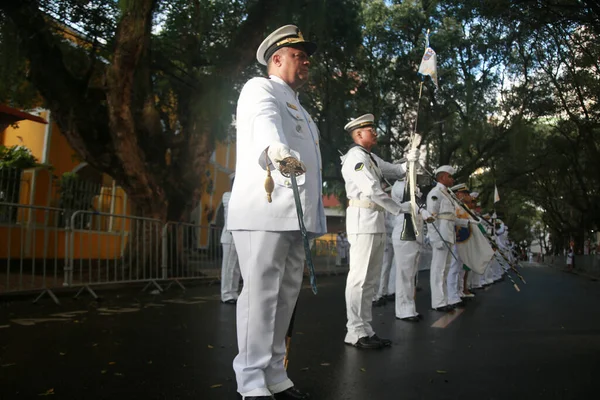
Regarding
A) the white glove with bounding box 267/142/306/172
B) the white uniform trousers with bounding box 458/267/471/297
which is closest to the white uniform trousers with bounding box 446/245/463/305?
the white uniform trousers with bounding box 458/267/471/297

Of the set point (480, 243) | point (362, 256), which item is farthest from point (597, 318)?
point (362, 256)

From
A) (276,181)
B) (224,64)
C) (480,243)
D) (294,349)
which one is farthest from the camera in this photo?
(224,64)

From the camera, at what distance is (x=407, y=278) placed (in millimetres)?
6969

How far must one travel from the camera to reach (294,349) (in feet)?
15.9

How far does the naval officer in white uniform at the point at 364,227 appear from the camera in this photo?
5109 millimetres

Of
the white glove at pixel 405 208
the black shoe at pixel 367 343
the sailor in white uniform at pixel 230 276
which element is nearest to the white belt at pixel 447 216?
the white glove at pixel 405 208

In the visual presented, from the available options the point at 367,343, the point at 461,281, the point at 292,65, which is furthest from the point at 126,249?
the point at 292,65

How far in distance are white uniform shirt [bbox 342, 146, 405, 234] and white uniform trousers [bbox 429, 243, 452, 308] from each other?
3.14m

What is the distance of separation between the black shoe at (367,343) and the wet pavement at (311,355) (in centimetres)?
12

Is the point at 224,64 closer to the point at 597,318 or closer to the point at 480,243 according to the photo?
the point at 480,243

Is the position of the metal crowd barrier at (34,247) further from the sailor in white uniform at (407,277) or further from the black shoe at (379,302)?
the sailor in white uniform at (407,277)

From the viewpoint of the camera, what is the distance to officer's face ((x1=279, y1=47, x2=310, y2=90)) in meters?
3.59

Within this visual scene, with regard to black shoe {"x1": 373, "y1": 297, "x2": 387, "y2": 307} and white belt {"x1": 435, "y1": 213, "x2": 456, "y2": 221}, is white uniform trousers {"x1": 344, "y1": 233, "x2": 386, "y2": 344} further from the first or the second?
black shoe {"x1": 373, "y1": 297, "x2": 387, "y2": 307}

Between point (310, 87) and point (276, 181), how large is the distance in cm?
1803
